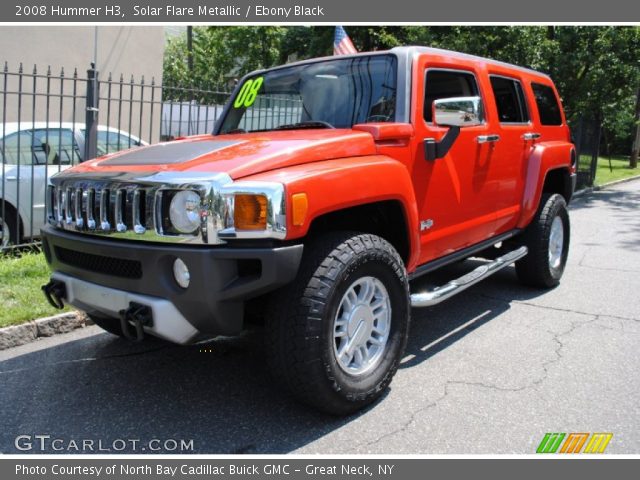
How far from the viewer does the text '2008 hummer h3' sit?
2666mm

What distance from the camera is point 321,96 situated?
13.1 ft

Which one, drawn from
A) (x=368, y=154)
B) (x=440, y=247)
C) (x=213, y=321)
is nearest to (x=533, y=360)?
(x=440, y=247)

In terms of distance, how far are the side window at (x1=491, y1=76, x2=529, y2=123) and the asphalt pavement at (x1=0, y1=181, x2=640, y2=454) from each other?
1.68 meters

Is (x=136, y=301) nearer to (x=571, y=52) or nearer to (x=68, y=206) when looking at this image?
(x=68, y=206)

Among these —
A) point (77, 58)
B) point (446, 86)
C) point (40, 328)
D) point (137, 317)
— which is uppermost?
point (77, 58)

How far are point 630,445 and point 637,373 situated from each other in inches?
40.8

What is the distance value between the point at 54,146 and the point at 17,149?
48 cm

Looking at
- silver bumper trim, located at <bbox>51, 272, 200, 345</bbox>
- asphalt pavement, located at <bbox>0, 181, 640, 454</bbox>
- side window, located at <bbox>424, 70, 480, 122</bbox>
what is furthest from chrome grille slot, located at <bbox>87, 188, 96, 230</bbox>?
side window, located at <bbox>424, 70, 480, 122</bbox>

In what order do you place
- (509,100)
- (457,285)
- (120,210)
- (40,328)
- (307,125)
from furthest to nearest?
(509,100), (40,328), (457,285), (307,125), (120,210)

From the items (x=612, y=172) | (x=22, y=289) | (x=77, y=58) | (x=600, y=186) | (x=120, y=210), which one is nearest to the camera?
(x=120, y=210)

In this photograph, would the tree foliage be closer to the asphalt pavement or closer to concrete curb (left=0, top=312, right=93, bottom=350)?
concrete curb (left=0, top=312, right=93, bottom=350)

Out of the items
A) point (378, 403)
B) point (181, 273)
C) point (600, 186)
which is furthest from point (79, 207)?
point (600, 186)

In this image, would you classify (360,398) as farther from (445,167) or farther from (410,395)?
(445,167)

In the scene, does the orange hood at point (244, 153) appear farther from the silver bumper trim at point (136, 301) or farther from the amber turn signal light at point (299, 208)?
the silver bumper trim at point (136, 301)
